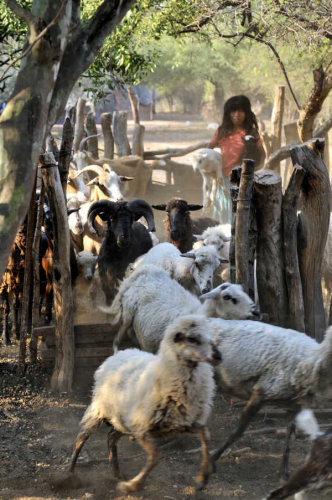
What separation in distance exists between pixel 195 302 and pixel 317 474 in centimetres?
259

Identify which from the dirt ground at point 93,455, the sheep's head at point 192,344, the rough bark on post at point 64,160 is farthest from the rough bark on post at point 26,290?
the sheep's head at point 192,344

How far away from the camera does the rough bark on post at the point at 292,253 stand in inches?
251

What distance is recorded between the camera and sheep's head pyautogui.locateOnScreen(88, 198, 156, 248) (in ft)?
25.8

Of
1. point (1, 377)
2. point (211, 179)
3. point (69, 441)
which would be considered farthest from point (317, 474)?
point (211, 179)

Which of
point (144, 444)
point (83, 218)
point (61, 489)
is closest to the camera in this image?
point (144, 444)

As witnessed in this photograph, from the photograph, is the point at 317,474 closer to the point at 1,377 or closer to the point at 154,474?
the point at 154,474

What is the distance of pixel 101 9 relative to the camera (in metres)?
4.52

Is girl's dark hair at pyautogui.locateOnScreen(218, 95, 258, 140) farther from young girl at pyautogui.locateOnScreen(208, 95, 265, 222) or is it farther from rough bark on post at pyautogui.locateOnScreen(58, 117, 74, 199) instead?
rough bark on post at pyautogui.locateOnScreen(58, 117, 74, 199)

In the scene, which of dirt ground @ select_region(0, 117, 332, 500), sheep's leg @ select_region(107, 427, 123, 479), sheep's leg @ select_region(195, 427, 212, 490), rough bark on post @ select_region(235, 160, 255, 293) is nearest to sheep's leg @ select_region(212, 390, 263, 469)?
dirt ground @ select_region(0, 117, 332, 500)

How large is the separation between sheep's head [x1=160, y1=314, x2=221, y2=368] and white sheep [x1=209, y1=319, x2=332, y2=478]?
80 cm

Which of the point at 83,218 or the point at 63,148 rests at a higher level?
the point at 63,148

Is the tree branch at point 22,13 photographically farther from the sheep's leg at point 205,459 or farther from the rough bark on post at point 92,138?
the rough bark on post at point 92,138

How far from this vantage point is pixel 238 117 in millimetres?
12758

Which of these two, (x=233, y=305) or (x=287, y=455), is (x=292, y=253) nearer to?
(x=233, y=305)
